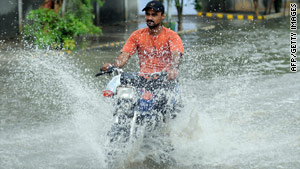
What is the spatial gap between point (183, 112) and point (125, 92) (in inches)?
87.6

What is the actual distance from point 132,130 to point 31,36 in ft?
33.4

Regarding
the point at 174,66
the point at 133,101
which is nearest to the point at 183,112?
the point at 174,66

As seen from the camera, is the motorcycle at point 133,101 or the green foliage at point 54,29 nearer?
the motorcycle at point 133,101

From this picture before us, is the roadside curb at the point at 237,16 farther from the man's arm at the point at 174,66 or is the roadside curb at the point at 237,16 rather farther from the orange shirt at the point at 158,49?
the man's arm at the point at 174,66

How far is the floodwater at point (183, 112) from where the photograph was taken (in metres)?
5.59

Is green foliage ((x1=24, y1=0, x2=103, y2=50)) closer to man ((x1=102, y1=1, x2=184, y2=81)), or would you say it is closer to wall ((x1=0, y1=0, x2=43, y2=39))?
wall ((x1=0, y1=0, x2=43, y2=39))

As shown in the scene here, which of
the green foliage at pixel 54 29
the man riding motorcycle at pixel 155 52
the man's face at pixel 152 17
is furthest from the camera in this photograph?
the green foliage at pixel 54 29

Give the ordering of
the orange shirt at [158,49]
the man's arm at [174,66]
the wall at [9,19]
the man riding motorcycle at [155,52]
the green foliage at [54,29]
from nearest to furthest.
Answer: the man's arm at [174,66] < the man riding motorcycle at [155,52] < the orange shirt at [158,49] < the green foliage at [54,29] < the wall at [9,19]

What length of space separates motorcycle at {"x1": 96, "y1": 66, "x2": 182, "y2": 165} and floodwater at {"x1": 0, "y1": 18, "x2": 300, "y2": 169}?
31cm

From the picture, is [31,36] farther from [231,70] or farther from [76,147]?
[76,147]

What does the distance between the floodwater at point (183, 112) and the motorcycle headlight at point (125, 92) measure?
2.06 ft

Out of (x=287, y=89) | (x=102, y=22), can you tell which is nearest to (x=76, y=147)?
(x=287, y=89)

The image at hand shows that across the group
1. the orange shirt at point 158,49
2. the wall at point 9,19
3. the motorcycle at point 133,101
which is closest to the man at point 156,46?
the orange shirt at point 158,49

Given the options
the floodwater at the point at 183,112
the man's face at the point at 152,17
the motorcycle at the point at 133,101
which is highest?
the man's face at the point at 152,17
